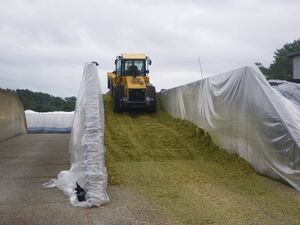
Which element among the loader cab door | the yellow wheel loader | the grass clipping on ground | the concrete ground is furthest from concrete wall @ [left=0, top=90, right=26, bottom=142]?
the concrete ground

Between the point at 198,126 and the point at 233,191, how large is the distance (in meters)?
5.83

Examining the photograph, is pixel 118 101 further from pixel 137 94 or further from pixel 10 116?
pixel 10 116

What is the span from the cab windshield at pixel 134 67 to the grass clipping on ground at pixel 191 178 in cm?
500

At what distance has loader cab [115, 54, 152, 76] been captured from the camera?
20516 millimetres

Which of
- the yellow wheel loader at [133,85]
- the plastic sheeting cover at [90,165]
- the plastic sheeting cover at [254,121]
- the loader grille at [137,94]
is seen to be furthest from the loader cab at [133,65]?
the plastic sheeting cover at [90,165]

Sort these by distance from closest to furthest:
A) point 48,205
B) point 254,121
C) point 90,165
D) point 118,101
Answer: point 48,205, point 90,165, point 254,121, point 118,101

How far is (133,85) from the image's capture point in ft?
64.3

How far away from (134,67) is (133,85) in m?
1.26

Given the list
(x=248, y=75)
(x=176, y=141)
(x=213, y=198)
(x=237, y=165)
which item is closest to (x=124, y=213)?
(x=213, y=198)

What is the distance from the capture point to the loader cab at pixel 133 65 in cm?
2052

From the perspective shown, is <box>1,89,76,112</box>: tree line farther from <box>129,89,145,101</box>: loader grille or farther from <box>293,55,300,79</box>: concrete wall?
<box>129,89,145,101</box>: loader grille

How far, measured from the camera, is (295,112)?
1066cm

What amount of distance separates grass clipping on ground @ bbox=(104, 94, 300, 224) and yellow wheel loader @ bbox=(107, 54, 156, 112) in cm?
326

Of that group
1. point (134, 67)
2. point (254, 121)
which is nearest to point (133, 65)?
point (134, 67)
